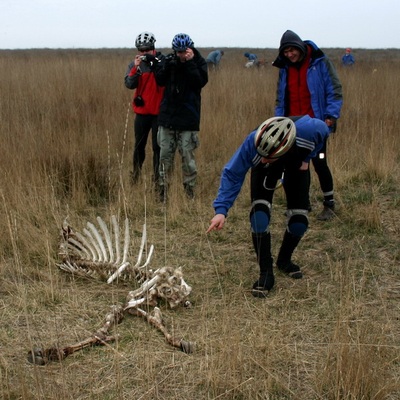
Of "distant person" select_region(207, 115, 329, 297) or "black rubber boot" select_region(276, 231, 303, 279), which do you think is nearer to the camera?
"distant person" select_region(207, 115, 329, 297)

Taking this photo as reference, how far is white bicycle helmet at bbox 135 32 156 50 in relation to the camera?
5836 mm

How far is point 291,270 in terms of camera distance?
4.22 meters

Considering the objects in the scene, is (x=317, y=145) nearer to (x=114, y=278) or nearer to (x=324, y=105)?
(x=324, y=105)

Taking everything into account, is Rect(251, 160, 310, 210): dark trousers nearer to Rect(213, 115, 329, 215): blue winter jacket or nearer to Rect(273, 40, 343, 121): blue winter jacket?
Rect(213, 115, 329, 215): blue winter jacket

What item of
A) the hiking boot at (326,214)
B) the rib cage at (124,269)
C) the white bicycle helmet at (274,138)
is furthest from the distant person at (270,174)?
the hiking boot at (326,214)

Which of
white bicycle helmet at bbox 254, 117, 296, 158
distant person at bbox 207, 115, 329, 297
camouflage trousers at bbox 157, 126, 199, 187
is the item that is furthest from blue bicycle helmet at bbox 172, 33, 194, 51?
white bicycle helmet at bbox 254, 117, 296, 158

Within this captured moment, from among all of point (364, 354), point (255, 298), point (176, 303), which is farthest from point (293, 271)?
point (364, 354)

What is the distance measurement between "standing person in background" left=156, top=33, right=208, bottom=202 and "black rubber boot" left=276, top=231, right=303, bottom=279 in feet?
5.62

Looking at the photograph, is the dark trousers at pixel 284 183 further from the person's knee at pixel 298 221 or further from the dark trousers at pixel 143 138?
the dark trousers at pixel 143 138

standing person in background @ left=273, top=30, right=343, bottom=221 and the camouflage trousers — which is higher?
standing person in background @ left=273, top=30, right=343, bottom=221

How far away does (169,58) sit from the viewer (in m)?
5.54

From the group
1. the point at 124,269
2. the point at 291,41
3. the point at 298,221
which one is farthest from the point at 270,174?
the point at 291,41

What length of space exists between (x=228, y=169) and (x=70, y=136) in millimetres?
3863

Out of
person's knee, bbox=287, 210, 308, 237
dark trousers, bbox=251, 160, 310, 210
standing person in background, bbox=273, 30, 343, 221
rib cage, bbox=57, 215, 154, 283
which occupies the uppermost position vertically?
standing person in background, bbox=273, 30, 343, 221
